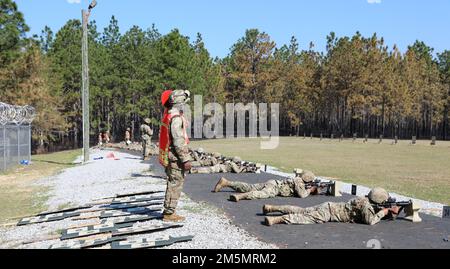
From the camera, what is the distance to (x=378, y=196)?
8266mm

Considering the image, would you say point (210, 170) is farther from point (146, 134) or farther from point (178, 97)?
point (178, 97)

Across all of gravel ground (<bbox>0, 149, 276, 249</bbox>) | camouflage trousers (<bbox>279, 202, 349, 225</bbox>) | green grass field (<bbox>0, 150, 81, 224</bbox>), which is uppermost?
camouflage trousers (<bbox>279, 202, 349, 225</bbox>)

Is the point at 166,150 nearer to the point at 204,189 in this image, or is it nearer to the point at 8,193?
the point at 204,189

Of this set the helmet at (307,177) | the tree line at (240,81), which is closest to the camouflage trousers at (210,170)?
the helmet at (307,177)

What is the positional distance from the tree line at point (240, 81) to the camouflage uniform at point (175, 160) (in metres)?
36.9

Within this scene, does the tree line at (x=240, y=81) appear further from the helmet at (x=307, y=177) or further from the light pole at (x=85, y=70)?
the helmet at (x=307, y=177)

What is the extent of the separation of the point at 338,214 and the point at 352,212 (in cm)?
26

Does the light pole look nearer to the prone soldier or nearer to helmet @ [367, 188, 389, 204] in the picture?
the prone soldier

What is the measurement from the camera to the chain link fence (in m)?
22.1

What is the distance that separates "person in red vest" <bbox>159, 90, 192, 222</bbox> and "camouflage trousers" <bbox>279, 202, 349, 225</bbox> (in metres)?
2.12

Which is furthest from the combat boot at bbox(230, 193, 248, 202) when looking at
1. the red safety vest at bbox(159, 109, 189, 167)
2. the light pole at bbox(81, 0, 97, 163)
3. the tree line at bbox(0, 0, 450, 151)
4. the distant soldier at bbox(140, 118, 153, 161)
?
the tree line at bbox(0, 0, 450, 151)

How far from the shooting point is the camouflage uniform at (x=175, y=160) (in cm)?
838

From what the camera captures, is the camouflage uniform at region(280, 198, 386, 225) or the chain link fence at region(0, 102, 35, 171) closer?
the camouflage uniform at region(280, 198, 386, 225)

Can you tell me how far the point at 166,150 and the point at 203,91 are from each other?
162 ft
